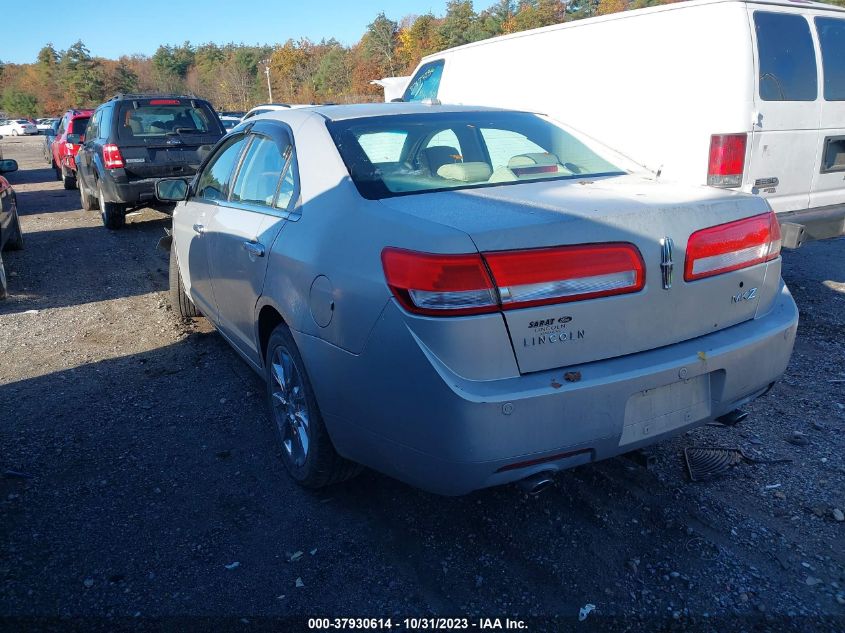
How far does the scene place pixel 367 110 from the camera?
11.4 ft

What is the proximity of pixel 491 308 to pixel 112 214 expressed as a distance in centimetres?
1002

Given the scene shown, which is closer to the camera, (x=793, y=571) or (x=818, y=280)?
(x=793, y=571)

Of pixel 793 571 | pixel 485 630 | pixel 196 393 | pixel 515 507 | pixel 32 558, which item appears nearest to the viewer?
pixel 485 630

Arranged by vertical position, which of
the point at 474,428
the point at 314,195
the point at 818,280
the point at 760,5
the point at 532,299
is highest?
the point at 760,5

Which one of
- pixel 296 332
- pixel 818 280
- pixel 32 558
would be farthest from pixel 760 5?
pixel 32 558

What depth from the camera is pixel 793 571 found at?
2.45 m

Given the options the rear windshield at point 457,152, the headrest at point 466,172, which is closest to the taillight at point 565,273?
the rear windshield at point 457,152

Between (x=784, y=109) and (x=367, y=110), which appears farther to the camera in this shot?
(x=784, y=109)

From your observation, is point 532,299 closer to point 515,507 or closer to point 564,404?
point 564,404

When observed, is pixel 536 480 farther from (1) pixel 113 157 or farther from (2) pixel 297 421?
(1) pixel 113 157

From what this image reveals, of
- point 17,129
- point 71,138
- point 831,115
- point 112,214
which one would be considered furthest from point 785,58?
point 17,129

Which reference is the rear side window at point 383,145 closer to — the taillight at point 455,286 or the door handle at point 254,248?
the door handle at point 254,248

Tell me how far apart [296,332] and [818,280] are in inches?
218

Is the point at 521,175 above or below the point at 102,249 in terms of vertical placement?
above
